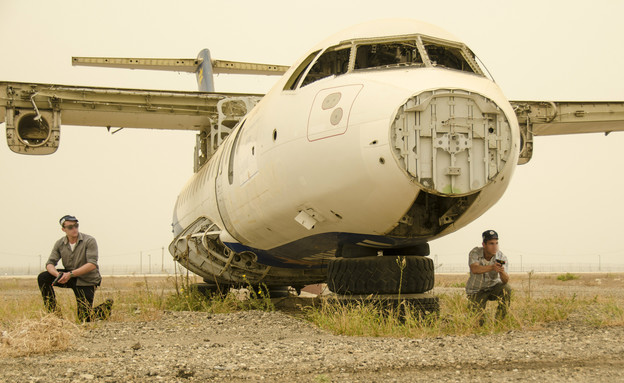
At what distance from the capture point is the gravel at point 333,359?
395 centimetres

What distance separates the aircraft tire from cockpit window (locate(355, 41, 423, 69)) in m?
1.99

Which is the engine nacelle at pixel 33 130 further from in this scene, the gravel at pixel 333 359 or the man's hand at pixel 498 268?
the man's hand at pixel 498 268

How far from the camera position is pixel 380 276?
668cm

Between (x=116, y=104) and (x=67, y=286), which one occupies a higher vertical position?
(x=116, y=104)

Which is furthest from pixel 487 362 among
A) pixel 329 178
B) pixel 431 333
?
pixel 329 178

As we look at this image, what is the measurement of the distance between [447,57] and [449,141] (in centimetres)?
173

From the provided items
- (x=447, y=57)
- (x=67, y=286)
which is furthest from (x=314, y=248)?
(x=67, y=286)

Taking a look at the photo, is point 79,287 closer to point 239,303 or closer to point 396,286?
point 239,303

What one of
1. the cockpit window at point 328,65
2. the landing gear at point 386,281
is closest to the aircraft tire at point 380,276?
the landing gear at point 386,281

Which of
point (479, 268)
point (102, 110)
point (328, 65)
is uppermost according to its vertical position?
point (102, 110)

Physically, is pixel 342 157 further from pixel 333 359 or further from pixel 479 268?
pixel 479 268

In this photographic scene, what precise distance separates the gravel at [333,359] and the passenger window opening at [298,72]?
8.75 feet

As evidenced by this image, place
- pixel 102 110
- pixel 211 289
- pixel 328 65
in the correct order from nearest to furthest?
pixel 328 65 < pixel 102 110 < pixel 211 289

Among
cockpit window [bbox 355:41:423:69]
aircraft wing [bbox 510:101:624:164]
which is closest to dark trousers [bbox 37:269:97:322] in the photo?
cockpit window [bbox 355:41:423:69]
